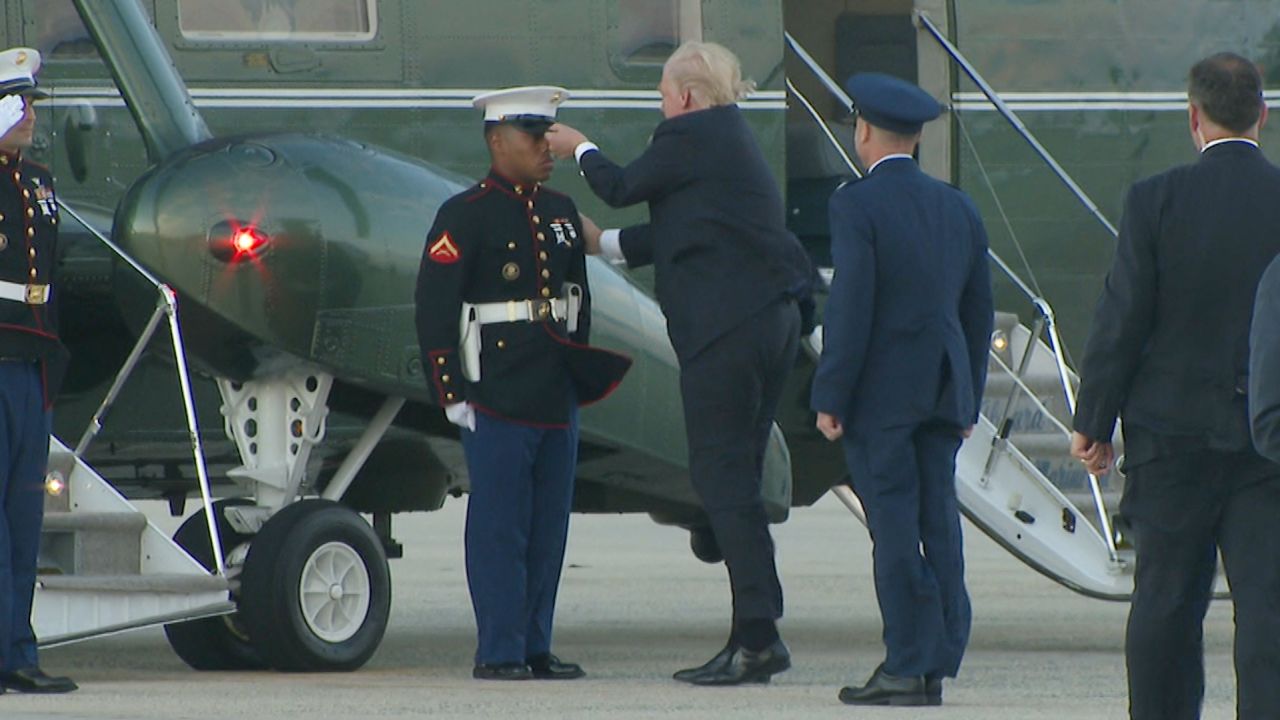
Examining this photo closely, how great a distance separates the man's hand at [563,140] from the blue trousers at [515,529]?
900 millimetres

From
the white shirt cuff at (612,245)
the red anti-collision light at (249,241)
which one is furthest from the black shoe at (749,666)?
the red anti-collision light at (249,241)

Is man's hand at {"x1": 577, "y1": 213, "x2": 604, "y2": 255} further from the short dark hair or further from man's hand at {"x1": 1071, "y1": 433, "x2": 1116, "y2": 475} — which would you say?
the short dark hair

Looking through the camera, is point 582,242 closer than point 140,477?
Yes

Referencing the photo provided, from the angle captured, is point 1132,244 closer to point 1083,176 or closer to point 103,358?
point 103,358

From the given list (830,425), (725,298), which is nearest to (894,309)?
(830,425)

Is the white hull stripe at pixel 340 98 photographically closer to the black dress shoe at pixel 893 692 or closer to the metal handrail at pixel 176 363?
the metal handrail at pixel 176 363

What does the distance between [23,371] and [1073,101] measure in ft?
18.2

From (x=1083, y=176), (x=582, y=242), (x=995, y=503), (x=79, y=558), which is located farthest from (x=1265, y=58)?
(x=79, y=558)

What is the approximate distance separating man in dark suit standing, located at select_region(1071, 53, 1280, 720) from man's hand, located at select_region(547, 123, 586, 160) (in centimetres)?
249

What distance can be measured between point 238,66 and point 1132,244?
449 cm

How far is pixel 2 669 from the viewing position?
296 inches

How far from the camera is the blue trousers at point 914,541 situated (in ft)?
24.1

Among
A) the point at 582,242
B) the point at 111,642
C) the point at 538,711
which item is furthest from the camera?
the point at 111,642

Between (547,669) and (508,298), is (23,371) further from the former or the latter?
(547,669)
